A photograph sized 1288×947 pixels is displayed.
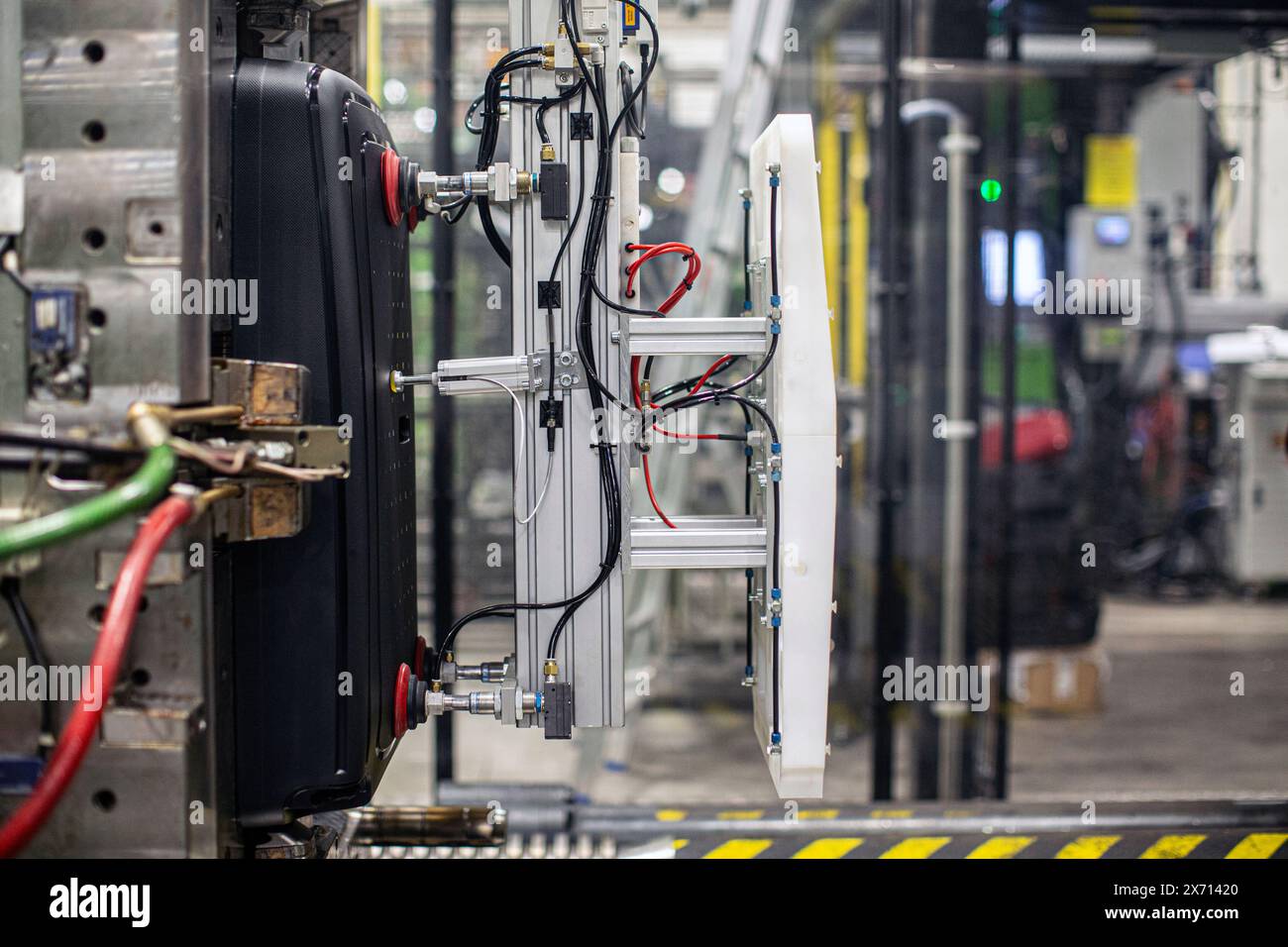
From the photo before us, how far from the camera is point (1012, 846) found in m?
2.62

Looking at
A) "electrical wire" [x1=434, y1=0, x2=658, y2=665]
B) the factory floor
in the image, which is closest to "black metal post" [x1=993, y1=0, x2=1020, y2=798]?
the factory floor

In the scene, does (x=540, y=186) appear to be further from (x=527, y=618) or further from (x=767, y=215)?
(x=527, y=618)

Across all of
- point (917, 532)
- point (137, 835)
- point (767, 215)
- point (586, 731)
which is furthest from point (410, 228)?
point (917, 532)

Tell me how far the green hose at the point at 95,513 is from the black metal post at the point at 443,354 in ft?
6.71

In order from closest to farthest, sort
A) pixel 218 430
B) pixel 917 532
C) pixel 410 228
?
pixel 218 430, pixel 410 228, pixel 917 532

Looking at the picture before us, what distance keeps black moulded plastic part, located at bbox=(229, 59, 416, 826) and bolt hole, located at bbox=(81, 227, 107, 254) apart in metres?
0.32

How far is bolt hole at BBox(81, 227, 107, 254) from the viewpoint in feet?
5.63

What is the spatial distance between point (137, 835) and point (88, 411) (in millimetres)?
748

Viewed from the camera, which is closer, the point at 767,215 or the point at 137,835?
the point at 137,835

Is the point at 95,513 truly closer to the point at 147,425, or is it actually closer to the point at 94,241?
the point at 147,425

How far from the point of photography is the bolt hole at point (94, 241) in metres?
1.72

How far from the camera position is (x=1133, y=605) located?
27.0 ft

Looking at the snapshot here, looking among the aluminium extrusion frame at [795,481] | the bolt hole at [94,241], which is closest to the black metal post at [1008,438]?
the aluminium extrusion frame at [795,481]

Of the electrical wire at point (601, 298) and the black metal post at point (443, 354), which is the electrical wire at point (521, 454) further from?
the black metal post at point (443, 354)
